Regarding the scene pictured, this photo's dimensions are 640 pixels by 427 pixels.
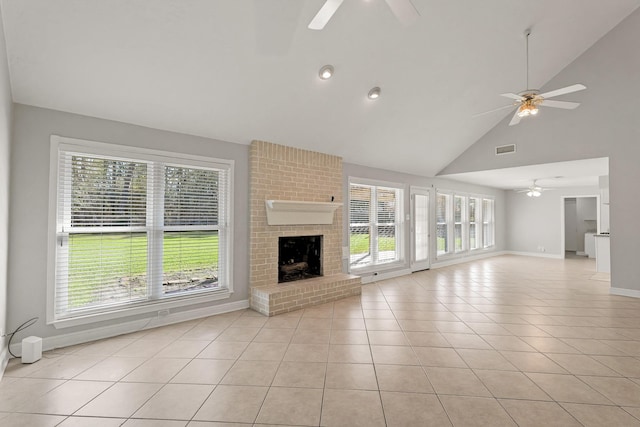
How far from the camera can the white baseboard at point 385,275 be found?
19.4 ft

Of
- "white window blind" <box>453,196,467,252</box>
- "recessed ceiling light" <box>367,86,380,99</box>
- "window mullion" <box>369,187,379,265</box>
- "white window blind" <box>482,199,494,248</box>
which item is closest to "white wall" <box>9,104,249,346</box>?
"recessed ceiling light" <box>367,86,380,99</box>

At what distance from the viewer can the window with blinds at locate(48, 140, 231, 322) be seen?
2.98 metres

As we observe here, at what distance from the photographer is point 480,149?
6.64 m

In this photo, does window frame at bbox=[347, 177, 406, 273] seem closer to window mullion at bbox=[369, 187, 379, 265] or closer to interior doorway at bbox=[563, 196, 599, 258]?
window mullion at bbox=[369, 187, 379, 265]

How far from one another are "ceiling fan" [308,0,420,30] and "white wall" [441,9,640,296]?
5122 mm

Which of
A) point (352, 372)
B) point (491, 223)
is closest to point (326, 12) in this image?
point (352, 372)

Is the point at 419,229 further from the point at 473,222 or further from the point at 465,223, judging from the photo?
the point at 473,222

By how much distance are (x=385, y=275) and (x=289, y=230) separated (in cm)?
272

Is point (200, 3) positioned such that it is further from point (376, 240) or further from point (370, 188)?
point (376, 240)

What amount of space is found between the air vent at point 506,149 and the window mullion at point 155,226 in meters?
6.43

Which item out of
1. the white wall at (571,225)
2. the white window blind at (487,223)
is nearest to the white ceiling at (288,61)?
the white window blind at (487,223)

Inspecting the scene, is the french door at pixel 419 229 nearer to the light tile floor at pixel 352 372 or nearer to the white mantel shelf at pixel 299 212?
the white mantel shelf at pixel 299 212

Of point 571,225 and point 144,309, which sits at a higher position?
point 571,225

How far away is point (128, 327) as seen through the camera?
3314 millimetres
